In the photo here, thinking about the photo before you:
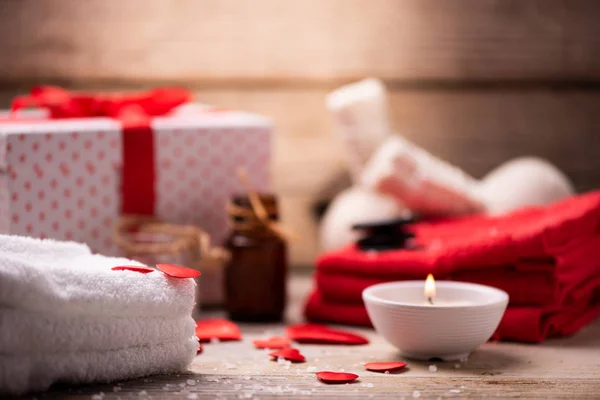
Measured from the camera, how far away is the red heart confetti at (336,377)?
80cm

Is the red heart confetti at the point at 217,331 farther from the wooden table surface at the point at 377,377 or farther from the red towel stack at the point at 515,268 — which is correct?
the red towel stack at the point at 515,268

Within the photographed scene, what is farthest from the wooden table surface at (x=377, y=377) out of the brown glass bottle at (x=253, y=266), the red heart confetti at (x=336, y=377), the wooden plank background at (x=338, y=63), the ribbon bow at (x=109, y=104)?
the wooden plank background at (x=338, y=63)

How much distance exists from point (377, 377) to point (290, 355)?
111mm

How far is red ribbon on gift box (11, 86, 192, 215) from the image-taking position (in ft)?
3.66

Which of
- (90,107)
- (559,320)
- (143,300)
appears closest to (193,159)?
(90,107)

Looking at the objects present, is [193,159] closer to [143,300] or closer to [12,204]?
[12,204]

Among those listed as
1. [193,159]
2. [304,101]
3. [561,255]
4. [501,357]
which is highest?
[304,101]

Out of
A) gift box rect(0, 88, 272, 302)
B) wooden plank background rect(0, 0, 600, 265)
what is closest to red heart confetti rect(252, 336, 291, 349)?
gift box rect(0, 88, 272, 302)

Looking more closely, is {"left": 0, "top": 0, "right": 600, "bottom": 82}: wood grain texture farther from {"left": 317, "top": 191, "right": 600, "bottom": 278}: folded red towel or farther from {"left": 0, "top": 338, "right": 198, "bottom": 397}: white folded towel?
{"left": 0, "top": 338, "right": 198, "bottom": 397}: white folded towel

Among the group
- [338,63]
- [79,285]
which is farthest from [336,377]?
[338,63]

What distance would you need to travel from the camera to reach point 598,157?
5.03ft

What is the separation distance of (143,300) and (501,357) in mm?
397

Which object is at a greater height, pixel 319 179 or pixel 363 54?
pixel 363 54

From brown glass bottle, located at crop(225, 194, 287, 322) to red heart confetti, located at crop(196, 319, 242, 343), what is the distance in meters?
0.06
